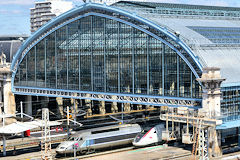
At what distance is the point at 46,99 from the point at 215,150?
51930 millimetres

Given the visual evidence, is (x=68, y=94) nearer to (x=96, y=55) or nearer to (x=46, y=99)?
(x=96, y=55)

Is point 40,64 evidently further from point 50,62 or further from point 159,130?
→ point 159,130

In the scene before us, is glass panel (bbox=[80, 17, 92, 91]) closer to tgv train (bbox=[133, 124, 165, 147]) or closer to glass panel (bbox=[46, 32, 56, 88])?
glass panel (bbox=[46, 32, 56, 88])

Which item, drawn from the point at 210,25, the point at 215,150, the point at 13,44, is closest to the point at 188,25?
the point at 210,25

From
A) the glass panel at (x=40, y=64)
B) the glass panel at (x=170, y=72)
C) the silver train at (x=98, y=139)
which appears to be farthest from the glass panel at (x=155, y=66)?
the glass panel at (x=40, y=64)

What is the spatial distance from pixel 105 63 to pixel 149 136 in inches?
635

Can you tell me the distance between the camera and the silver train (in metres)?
68.8

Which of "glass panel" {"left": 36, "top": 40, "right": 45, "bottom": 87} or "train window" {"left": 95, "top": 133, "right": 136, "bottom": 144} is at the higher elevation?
"glass panel" {"left": 36, "top": 40, "right": 45, "bottom": 87}

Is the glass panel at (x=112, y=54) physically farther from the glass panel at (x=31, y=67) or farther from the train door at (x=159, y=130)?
the glass panel at (x=31, y=67)

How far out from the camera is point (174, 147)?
7050cm

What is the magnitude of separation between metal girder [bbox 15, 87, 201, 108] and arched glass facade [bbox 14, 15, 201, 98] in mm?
830

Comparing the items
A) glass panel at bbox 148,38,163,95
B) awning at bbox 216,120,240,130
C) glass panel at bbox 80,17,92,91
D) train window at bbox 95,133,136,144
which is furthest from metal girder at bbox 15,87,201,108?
train window at bbox 95,133,136,144

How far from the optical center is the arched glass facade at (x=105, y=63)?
71344 mm

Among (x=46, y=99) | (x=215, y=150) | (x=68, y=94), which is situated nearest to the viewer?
(x=215, y=150)
